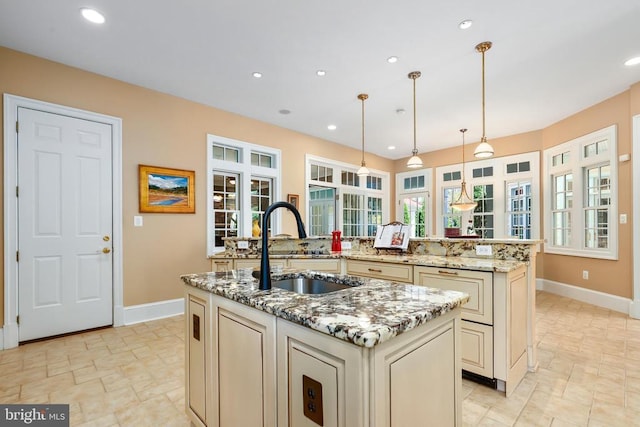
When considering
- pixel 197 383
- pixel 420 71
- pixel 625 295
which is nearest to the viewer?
pixel 197 383

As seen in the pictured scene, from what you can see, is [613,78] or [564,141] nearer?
[613,78]

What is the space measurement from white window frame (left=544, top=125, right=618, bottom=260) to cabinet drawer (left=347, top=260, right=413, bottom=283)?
3.54 meters

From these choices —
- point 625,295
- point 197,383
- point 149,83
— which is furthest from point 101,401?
point 625,295

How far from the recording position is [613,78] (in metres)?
3.70

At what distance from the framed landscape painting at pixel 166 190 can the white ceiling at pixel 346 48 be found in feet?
3.07

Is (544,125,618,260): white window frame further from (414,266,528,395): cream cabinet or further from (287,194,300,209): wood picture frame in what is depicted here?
(287,194,300,209): wood picture frame

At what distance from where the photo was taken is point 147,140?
12.6 ft

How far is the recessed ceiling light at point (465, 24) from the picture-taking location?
2.62 metres

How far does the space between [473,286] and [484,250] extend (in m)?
0.56

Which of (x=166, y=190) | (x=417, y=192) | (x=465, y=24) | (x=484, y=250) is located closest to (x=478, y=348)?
(x=484, y=250)

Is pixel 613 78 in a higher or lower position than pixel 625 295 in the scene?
higher

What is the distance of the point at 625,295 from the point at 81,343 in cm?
642

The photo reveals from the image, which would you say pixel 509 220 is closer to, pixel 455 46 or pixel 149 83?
pixel 455 46

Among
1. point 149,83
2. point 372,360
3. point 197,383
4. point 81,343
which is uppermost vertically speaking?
point 149,83
